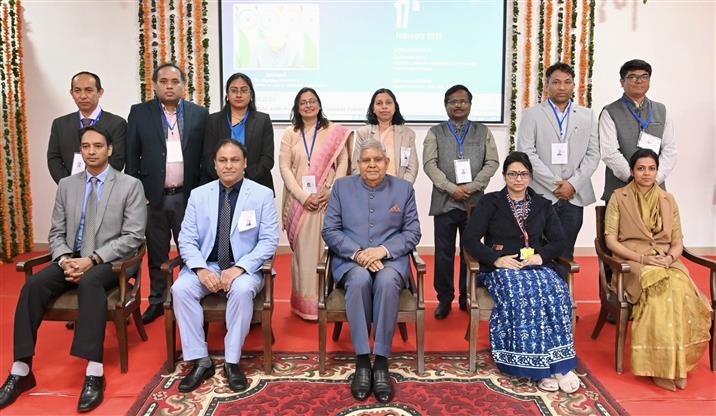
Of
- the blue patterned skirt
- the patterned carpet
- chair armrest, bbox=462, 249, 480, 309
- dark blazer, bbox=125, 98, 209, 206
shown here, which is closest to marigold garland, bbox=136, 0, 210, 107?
dark blazer, bbox=125, 98, 209, 206

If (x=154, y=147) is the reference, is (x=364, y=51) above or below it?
above

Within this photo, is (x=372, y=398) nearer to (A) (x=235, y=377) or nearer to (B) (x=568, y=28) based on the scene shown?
(A) (x=235, y=377)

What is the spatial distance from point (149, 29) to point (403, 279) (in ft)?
14.4

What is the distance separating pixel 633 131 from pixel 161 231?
3.35 meters

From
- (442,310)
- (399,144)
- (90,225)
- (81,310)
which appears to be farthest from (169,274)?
(442,310)

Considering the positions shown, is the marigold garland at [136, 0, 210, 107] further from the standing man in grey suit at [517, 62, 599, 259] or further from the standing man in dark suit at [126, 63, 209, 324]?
the standing man in grey suit at [517, 62, 599, 259]

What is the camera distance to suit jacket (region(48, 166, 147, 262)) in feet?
10.6

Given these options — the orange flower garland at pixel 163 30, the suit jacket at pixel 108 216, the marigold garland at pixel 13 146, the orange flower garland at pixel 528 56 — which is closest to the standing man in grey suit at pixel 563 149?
the orange flower garland at pixel 528 56

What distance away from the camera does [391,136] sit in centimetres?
401

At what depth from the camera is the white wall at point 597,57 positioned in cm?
596

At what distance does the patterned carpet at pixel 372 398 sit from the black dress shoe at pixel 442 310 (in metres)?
0.78

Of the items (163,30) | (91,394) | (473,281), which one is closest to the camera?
(91,394)

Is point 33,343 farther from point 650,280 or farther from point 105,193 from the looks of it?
point 650,280

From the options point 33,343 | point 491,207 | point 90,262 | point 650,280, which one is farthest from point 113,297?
point 650,280
